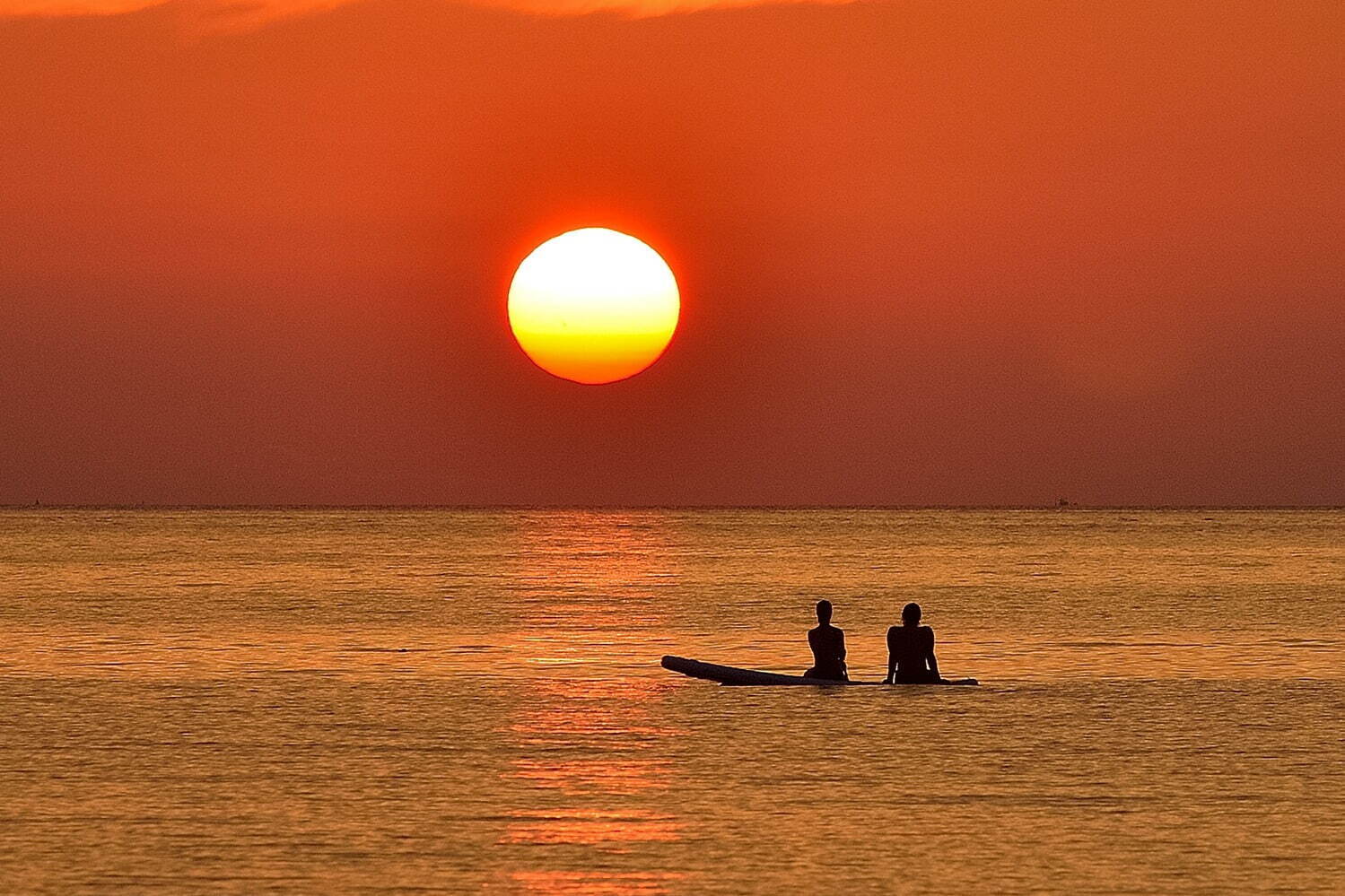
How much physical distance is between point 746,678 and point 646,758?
39.1 ft

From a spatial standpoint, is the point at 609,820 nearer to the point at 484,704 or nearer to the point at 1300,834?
the point at 1300,834

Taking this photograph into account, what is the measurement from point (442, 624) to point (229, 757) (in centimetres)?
3513

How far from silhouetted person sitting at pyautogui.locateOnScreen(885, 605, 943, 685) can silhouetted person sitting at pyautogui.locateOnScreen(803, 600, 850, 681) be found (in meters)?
0.99

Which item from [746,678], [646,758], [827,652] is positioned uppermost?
[827,652]

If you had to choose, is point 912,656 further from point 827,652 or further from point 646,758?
point 646,758

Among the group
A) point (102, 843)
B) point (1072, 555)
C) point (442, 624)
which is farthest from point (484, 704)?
point (1072, 555)

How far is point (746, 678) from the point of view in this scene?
42.6 metres

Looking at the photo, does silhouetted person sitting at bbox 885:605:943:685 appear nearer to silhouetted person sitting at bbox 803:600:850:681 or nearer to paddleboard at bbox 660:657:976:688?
paddleboard at bbox 660:657:976:688

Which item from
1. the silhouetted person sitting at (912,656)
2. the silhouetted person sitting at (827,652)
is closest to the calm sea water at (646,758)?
the silhouetted person sitting at (912,656)

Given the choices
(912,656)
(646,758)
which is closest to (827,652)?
(912,656)

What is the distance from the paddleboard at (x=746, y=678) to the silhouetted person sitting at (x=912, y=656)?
0.41 m

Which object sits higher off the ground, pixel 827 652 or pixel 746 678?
pixel 827 652

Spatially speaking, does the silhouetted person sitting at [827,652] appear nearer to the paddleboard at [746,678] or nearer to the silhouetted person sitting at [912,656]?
the paddleboard at [746,678]

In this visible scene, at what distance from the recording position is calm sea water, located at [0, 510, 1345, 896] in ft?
73.5
